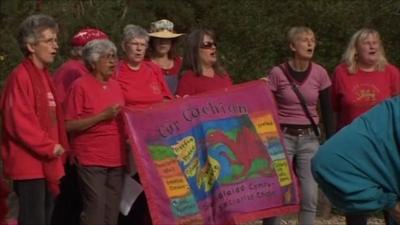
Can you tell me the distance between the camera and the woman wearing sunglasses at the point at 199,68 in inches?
298

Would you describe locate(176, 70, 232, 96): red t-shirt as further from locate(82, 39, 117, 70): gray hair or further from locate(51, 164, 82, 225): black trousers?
locate(51, 164, 82, 225): black trousers

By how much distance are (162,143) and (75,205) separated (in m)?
1.04

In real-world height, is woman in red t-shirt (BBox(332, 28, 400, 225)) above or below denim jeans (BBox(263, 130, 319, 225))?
above

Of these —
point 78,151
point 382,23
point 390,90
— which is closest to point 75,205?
point 78,151

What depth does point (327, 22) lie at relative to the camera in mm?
14391

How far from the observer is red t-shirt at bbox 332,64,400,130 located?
7.72 m

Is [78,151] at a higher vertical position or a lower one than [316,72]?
lower

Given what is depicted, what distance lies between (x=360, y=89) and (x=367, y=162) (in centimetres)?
462

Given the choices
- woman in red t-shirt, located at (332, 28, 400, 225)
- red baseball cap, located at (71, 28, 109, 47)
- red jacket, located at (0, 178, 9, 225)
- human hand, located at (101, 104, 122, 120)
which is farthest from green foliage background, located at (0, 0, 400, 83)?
red jacket, located at (0, 178, 9, 225)

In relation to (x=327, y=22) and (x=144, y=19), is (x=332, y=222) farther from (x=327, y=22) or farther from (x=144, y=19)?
(x=144, y=19)

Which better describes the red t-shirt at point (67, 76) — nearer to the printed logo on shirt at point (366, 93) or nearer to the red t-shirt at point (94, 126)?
the red t-shirt at point (94, 126)

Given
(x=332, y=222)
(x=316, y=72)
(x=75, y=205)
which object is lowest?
(x=332, y=222)

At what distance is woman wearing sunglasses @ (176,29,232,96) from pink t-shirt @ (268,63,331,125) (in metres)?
0.41

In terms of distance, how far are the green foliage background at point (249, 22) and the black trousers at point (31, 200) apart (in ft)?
23.7
